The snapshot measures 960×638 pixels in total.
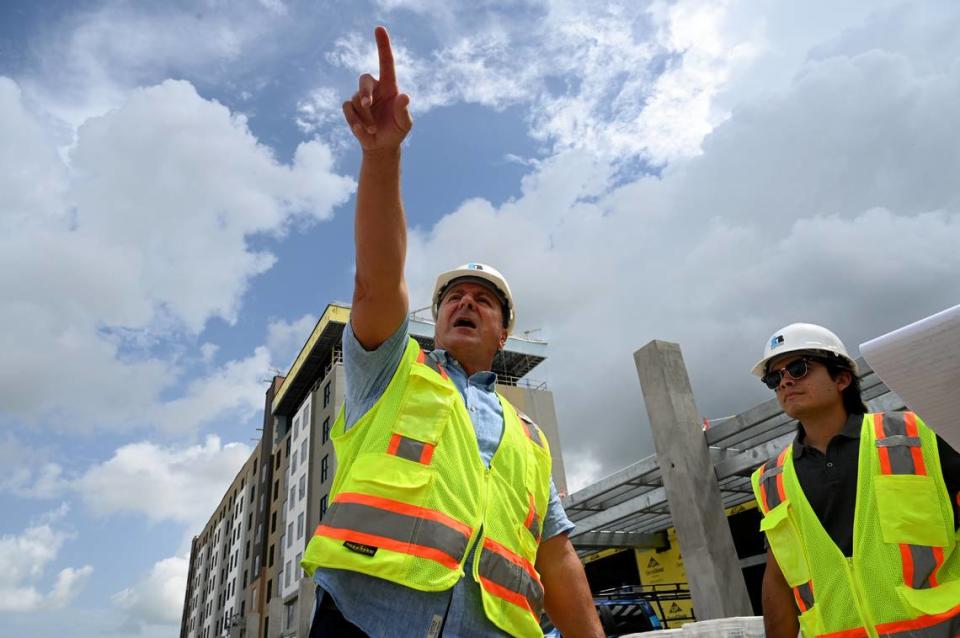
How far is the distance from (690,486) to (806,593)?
Result: 6.47 m

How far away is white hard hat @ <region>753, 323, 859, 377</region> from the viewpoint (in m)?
3.42

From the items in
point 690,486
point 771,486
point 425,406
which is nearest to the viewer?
point 425,406

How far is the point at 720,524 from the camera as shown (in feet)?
29.2

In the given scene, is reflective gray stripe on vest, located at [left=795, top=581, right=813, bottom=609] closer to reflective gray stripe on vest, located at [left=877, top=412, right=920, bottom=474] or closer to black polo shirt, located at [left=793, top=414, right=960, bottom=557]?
black polo shirt, located at [left=793, top=414, right=960, bottom=557]

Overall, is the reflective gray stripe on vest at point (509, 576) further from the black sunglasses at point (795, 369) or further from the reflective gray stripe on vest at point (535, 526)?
the black sunglasses at point (795, 369)

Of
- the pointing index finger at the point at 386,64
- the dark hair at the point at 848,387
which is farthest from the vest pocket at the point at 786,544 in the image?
the pointing index finger at the point at 386,64

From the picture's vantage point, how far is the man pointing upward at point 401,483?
155 centimetres

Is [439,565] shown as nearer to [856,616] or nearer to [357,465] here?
[357,465]

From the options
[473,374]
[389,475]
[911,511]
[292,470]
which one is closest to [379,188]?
[389,475]

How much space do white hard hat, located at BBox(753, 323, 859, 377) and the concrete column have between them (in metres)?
5.76

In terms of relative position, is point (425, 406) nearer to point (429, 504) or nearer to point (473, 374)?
point (429, 504)

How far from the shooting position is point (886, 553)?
2580 mm

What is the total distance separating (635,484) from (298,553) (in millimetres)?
28512

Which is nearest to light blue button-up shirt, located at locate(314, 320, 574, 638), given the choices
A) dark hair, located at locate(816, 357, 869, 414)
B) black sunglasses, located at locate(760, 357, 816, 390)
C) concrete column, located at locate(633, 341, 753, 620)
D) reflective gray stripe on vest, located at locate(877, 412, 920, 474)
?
reflective gray stripe on vest, located at locate(877, 412, 920, 474)
